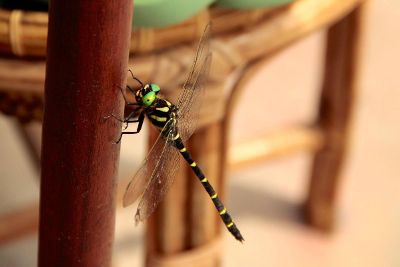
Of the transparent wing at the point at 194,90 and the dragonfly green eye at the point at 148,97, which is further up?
the transparent wing at the point at 194,90

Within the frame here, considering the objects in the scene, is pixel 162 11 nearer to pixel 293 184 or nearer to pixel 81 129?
pixel 81 129

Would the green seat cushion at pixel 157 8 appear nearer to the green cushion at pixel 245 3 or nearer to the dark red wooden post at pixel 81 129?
the green cushion at pixel 245 3

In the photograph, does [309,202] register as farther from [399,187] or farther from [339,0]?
[339,0]

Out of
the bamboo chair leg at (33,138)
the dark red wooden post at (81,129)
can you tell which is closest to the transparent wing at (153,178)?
the dark red wooden post at (81,129)

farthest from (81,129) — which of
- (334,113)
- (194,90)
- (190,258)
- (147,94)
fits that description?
(334,113)

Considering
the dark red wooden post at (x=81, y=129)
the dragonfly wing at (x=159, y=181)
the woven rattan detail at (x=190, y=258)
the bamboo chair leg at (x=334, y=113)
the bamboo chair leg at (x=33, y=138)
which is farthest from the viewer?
the bamboo chair leg at (x=33, y=138)

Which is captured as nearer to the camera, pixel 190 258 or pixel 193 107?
pixel 193 107

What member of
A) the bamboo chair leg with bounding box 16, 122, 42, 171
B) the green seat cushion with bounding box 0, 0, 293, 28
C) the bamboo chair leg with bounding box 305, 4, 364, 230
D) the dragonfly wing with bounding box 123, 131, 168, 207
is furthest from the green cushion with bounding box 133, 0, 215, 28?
the bamboo chair leg with bounding box 16, 122, 42, 171
